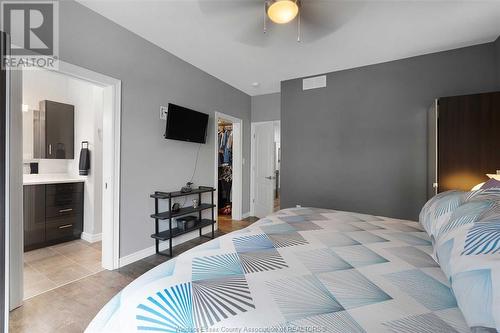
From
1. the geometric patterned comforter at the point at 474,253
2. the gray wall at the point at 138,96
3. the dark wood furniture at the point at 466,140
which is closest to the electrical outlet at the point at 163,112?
the gray wall at the point at 138,96

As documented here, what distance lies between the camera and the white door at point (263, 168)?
182 inches

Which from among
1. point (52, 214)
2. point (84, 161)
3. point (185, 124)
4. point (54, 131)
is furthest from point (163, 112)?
point (52, 214)

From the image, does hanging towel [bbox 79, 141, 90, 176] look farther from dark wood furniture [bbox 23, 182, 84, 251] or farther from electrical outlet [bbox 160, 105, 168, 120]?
electrical outlet [bbox 160, 105, 168, 120]

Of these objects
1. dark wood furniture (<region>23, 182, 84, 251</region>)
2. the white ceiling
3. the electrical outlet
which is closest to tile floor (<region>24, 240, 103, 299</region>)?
dark wood furniture (<region>23, 182, 84, 251</region>)

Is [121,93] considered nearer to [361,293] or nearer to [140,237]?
[140,237]

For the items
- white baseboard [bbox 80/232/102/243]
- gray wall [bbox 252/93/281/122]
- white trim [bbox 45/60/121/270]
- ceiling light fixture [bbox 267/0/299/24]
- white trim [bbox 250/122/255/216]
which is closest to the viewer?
ceiling light fixture [bbox 267/0/299/24]

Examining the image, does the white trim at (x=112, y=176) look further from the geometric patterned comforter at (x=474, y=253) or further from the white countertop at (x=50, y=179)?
the geometric patterned comforter at (x=474, y=253)

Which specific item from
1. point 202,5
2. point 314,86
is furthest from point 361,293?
point 314,86

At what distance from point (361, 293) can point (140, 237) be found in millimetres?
2523

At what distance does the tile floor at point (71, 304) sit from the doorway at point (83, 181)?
11cm

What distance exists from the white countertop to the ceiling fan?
2.90 m

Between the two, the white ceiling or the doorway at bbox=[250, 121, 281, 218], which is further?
the doorway at bbox=[250, 121, 281, 218]

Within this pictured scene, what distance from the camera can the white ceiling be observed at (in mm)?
1973

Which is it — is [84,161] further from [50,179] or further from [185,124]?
[185,124]
